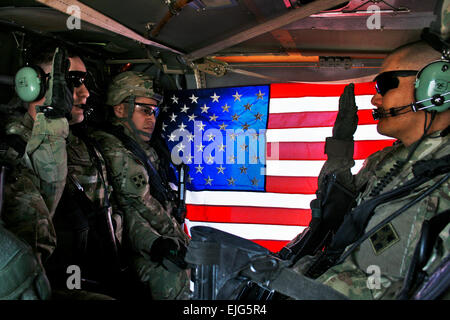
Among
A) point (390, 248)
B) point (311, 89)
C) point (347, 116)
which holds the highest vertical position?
point (311, 89)

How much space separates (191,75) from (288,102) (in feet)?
3.57

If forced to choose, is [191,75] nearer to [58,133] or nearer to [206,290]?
[58,133]

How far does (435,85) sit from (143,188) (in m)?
2.17

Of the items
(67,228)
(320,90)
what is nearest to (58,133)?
(67,228)

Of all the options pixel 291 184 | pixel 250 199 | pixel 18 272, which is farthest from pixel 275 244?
pixel 18 272

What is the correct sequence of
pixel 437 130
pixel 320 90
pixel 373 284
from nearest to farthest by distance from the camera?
1. pixel 373 284
2. pixel 437 130
3. pixel 320 90

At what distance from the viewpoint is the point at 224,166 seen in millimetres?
3764

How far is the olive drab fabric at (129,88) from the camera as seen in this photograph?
128 inches

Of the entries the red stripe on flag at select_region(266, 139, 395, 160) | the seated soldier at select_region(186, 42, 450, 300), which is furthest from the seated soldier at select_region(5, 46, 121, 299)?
the red stripe on flag at select_region(266, 139, 395, 160)

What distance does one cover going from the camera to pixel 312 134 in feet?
11.3

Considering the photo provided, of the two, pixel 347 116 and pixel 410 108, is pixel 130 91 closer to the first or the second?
pixel 347 116

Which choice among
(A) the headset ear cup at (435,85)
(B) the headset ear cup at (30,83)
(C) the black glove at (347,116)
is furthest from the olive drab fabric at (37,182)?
(A) the headset ear cup at (435,85)

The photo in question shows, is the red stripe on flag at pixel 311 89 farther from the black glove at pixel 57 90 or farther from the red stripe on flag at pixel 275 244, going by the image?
the black glove at pixel 57 90

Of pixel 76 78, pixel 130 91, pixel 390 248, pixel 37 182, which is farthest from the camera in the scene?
pixel 130 91
